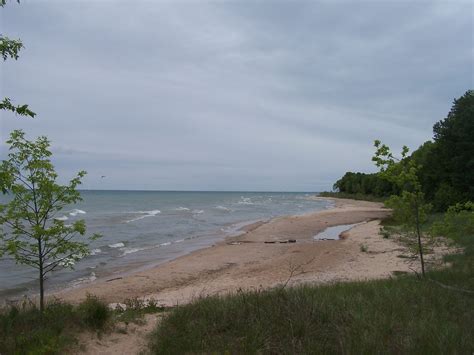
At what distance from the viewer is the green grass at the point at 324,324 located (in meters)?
5.53

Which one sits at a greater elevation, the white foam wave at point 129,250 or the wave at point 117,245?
the wave at point 117,245

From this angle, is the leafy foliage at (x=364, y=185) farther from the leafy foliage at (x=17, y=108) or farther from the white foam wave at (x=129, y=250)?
the leafy foliage at (x=17, y=108)

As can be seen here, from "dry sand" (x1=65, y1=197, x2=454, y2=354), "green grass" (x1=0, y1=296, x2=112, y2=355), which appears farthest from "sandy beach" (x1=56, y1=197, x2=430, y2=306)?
"green grass" (x1=0, y1=296, x2=112, y2=355)

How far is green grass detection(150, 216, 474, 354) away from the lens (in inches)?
218

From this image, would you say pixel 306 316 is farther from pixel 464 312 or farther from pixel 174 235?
pixel 174 235

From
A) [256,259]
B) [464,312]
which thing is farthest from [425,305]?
[256,259]

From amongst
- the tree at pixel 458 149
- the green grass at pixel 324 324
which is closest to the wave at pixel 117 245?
the green grass at pixel 324 324

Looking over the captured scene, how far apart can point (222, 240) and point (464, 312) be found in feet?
72.5

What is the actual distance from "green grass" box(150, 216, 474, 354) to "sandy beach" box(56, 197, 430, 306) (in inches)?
86.9

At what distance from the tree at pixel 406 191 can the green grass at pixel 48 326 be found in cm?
705

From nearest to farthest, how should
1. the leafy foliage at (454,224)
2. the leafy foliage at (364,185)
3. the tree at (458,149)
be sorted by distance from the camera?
1. the leafy foliage at (454,224)
2. the tree at (458,149)
3. the leafy foliage at (364,185)

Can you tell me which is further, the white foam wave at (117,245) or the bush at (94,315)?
the white foam wave at (117,245)

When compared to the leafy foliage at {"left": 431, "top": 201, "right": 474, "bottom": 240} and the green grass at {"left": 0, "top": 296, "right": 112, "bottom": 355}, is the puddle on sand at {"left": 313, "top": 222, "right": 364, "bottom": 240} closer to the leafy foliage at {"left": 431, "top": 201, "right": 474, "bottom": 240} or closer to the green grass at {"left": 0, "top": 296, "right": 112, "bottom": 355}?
the leafy foliage at {"left": 431, "top": 201, "right": 474, "bottom": 240}

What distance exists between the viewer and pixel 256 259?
67.5ft
